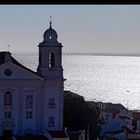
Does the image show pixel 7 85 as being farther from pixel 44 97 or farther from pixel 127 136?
pixel 127 136

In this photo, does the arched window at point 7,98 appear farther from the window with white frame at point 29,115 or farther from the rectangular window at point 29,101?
the window with white frame at point 29,115

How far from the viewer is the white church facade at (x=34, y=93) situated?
16.0 meters

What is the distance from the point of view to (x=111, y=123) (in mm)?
26953

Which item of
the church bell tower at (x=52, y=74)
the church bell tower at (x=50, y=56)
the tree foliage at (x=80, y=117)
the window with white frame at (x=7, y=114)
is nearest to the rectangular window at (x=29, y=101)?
the church bell tower at (x=52, y=74)

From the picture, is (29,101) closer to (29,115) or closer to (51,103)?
(29,115)

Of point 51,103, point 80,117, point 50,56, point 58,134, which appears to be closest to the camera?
point 58,134

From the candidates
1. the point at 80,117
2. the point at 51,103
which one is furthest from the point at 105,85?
the point at 51,103

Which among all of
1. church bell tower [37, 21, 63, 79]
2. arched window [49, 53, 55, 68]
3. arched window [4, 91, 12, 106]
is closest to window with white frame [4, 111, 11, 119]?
arched window [4, 91, 12, 106]

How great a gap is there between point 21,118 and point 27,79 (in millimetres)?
1193

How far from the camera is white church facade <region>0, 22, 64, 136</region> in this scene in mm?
15977

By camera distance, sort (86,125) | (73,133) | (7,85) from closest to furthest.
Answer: (7,85) < (73,133) < (86,125)

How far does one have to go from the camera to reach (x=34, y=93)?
16.4 metres

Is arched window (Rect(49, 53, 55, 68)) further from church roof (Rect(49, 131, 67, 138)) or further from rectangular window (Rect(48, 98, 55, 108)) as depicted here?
church roof (Rect(49, 131, 67, 138))
